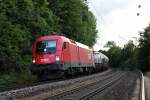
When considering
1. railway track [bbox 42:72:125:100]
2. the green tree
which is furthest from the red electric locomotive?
the green tree

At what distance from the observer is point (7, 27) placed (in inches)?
1152

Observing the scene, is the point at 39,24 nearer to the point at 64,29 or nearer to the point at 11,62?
the point at 11,62

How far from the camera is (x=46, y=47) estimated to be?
28.2m

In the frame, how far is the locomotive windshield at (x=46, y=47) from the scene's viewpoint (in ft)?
91.8

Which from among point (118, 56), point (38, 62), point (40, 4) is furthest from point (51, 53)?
point (118, 56)

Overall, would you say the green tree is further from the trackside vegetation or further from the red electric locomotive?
the red electric locomotive

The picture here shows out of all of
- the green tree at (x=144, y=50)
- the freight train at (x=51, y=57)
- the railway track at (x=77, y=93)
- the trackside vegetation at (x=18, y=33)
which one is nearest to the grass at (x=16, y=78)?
the trackside vegetation at (x=18, y=33)

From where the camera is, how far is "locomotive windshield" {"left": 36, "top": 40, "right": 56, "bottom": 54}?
91.8 ft

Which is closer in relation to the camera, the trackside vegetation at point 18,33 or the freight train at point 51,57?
the freight train at point 51,57

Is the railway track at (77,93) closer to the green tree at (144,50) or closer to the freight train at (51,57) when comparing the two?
the freight train at (51,57)

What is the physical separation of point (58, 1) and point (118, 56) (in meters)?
92.0

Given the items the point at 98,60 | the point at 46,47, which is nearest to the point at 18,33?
the point at 46,47

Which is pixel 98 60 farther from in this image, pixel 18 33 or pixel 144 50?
pixel 18 33

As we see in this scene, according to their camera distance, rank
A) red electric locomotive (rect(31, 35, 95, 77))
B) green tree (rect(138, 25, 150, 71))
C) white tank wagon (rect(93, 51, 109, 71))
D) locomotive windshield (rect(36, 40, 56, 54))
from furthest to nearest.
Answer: green tree (rect(138, 25, 150, 71)) < white tank wagon (rect(93, 51, 109, 71)) < locomotive windshield (rect(36, 40, 56, 54)) < red electric locomotive (rect(31, 35, 95, 77))
